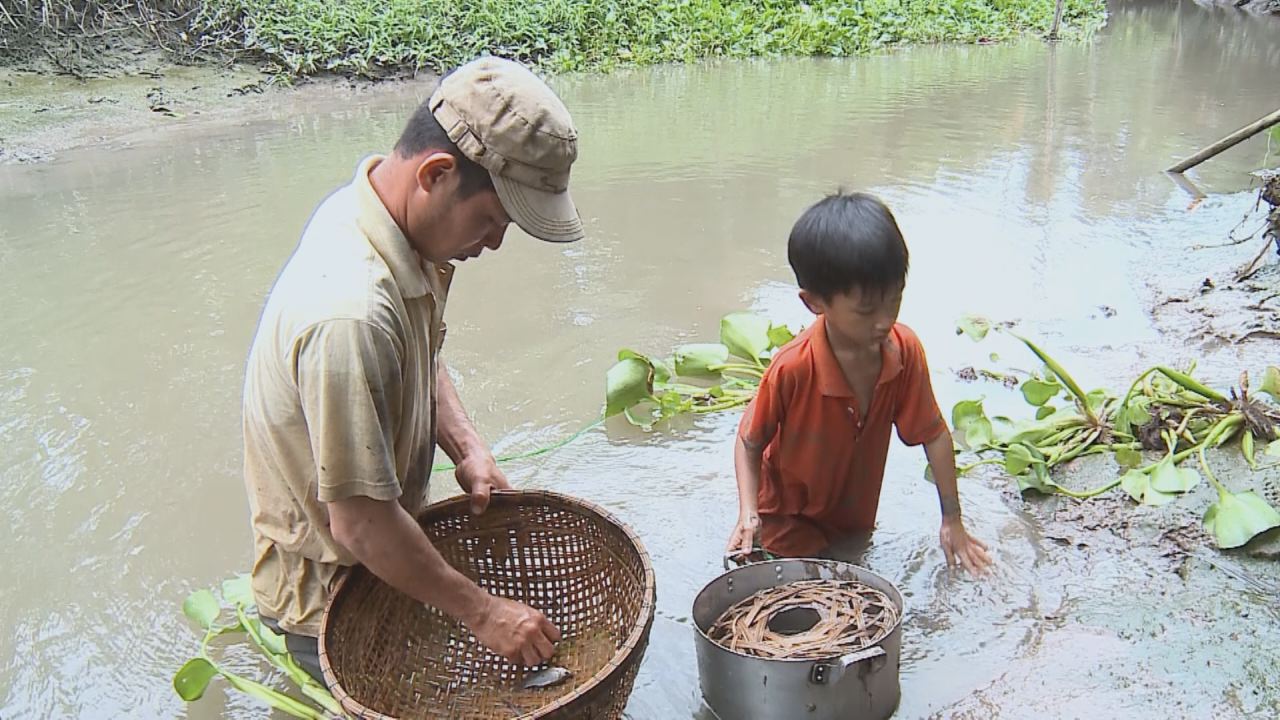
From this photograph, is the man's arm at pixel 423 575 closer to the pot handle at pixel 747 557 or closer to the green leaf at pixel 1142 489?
the pot handle at pixel 747 557

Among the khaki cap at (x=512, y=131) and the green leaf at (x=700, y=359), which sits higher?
the khaki cap at (x=512, y=131)

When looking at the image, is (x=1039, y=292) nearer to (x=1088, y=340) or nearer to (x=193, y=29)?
(x=1088, y=340)

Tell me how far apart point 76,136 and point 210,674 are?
6269 mm

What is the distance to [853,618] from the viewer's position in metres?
1.93

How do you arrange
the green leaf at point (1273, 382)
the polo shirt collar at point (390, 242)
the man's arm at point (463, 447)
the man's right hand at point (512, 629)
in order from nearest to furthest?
the polo shirt collar at point (390, 242), the man's right hand at point (512, 629), the man's arm at point (463, 447), the green leaf at point (1273, 382)

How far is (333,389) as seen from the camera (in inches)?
57.8

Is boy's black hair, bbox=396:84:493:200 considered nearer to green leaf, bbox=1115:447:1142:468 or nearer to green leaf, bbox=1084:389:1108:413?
green leaf, bbox=1115:447:1142:468

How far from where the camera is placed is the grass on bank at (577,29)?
9250mm

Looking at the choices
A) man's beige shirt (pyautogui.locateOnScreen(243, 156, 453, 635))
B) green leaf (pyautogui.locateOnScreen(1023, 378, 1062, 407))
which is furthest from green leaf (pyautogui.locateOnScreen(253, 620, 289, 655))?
green leaf (pyautogui.locateOnScreen(1023, 378, 1062, 407))

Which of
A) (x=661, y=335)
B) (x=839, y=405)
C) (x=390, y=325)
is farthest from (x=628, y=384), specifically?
(x=390, y=325)

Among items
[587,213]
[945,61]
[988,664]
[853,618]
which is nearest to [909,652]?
[988,664]

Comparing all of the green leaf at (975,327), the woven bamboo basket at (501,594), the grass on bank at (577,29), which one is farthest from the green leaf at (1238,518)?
the grass on bank at (577,29)

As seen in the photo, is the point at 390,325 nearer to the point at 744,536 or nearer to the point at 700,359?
the point at 744,536

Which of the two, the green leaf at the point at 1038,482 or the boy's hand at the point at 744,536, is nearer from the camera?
the boy's hand at the point at 744,536
